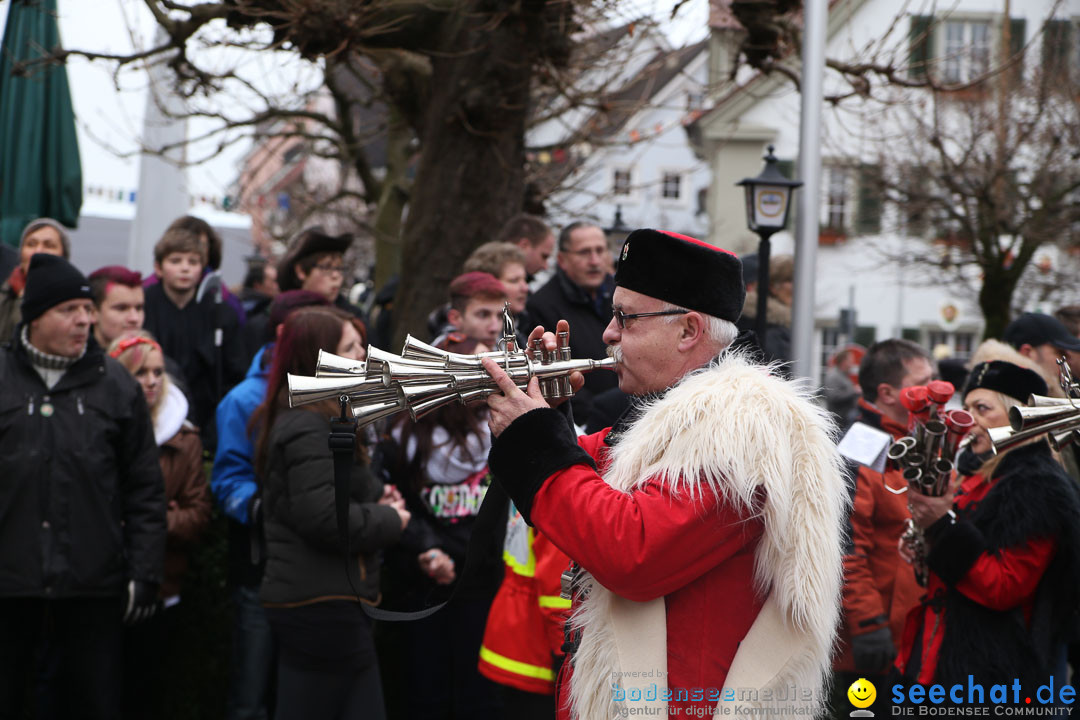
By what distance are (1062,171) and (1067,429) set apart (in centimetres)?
1243

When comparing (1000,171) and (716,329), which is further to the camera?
(1000,171)

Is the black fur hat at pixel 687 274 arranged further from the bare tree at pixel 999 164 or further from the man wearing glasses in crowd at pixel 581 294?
the bare tree at pixel 999 164

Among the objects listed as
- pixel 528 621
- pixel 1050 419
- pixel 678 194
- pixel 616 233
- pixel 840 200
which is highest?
pixel 678 194

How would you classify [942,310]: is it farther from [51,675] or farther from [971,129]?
[51,675]

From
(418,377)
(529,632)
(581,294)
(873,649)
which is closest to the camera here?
(418,377)

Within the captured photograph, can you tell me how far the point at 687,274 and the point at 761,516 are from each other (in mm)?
648

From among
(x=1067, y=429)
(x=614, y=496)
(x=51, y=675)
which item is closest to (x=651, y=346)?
(x=614, y=496)

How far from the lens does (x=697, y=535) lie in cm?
254

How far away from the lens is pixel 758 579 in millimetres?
2635

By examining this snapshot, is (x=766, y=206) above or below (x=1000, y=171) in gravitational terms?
below

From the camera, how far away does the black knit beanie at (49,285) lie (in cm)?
470

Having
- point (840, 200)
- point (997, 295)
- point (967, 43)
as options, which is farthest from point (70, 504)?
point (840, 200)

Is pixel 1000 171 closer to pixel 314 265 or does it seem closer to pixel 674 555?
pixel 314 265

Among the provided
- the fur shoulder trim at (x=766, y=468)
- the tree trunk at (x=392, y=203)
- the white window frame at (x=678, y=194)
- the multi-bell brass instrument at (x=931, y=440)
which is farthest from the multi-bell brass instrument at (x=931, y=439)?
the white window frame at (x=678, y=194)
